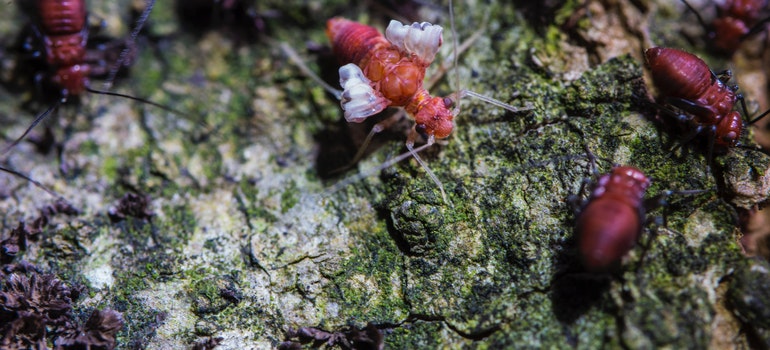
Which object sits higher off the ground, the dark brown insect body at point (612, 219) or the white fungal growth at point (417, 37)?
the white fungal growth at point (417, 37)

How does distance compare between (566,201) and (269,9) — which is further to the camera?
(269,9)

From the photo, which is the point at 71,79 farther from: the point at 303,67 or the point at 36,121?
the point at 303,67

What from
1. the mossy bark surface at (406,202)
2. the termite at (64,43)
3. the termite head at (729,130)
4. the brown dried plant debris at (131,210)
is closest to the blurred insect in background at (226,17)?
the mossy bark surface at (406,202)

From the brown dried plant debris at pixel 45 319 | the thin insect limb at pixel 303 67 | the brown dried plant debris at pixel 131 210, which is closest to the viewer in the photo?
the brown dried plant debris at pixel 45 319

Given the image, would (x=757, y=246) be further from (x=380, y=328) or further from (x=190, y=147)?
(x=190, y=147)

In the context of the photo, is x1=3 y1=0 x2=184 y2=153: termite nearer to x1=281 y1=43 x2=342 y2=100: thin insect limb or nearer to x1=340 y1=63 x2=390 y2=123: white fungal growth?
x1=281 y1=43 x2=342 y2=100: thin insect limb

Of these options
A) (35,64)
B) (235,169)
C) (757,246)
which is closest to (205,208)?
(235,169)

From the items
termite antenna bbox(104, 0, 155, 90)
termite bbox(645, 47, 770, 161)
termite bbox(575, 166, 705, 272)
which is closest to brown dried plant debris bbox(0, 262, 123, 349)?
termite antenna bbox(104, 0, 155, 90)

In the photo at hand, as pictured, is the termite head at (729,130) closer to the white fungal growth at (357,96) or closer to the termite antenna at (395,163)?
the termite antenna at (395,163)
